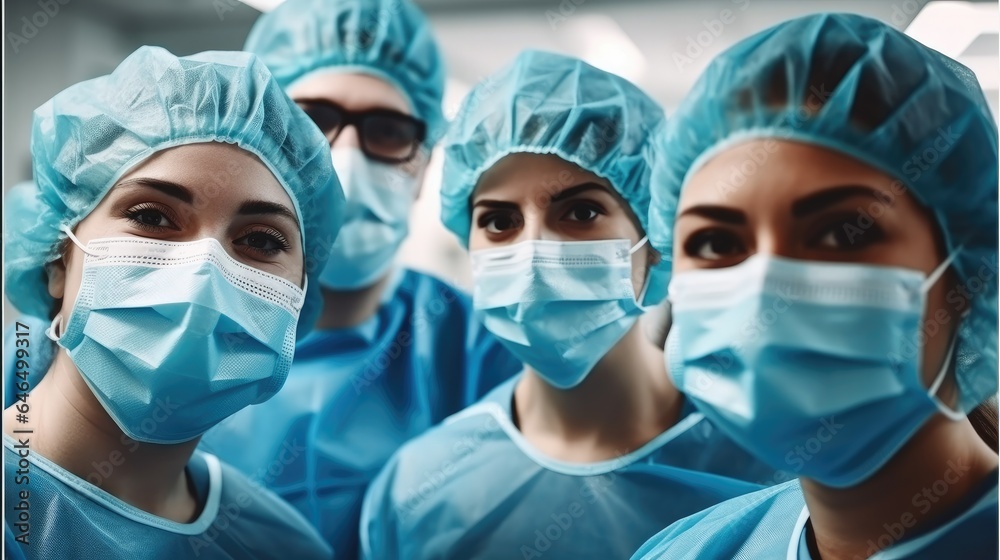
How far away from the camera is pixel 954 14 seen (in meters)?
1.41

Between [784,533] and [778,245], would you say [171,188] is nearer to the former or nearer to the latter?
[778,245]

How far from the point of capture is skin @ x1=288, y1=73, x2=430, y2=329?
206cm

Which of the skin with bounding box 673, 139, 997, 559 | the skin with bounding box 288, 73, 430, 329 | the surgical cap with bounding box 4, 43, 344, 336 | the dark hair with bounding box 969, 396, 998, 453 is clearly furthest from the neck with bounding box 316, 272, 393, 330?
the dark hair with bounding box 969, 396, 998, 453

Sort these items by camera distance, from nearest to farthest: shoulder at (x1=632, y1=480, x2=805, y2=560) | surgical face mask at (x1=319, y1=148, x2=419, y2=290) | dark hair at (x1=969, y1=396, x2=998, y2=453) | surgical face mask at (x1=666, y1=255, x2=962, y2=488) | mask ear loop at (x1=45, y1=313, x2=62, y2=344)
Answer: surgical face mask at (x1=666, y1=255, x2=962, y2=488), dark hair at (x1=969, y1=396, x2=998, y2=453), shoulder at (x1=632, y1=480, x2=805, y2=560), mask ear loop at (x1=45, y1=313, x2=62, y2=344), surgical face mask at (x1=319, y1=148, x2=419, y2=290)

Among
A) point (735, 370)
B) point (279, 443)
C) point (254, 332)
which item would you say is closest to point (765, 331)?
point (735, 370)

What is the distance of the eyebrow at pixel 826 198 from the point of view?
110cm

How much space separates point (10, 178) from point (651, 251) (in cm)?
117

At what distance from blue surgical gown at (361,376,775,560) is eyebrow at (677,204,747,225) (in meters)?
0.53

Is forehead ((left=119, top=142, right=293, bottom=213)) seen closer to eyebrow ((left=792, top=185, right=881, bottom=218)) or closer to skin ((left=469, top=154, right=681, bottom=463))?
skin ((left=469, top=154, right=681, bottom=463))

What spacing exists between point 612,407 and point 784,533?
435 millimetres

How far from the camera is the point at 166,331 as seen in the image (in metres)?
1.36

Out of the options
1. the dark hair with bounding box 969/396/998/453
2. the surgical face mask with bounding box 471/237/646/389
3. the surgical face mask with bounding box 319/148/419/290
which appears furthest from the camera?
the surgical face mask with bounding box 319/148/419/290

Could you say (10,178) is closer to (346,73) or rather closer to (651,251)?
(346,73)

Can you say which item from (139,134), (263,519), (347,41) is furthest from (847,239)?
(347,41)
